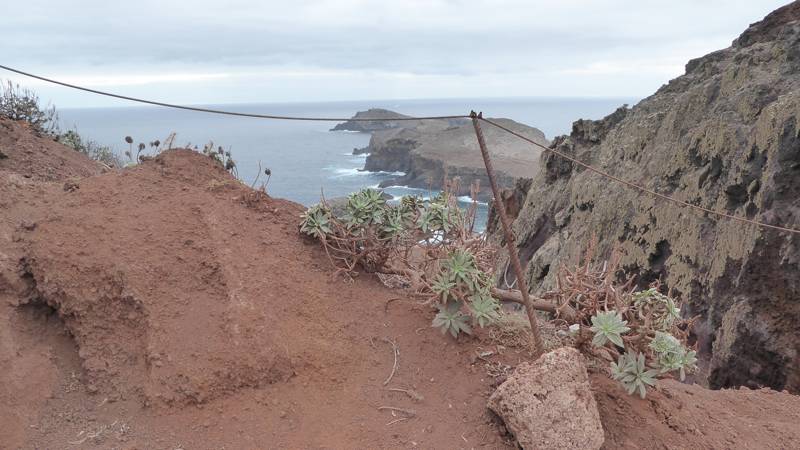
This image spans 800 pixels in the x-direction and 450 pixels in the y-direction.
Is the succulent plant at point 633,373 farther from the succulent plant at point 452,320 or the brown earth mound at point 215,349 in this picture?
the succulent plant at point 452,320

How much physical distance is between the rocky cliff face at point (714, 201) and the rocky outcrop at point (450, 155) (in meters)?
28.2

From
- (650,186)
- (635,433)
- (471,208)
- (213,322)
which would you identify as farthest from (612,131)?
(213,322)

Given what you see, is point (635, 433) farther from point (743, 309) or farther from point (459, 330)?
point (743, 309)

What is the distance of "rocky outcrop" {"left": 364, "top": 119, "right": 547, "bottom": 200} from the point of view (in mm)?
44562

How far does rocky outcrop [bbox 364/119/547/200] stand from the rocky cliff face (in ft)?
92.4

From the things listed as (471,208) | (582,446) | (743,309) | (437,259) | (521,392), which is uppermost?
(471,208)

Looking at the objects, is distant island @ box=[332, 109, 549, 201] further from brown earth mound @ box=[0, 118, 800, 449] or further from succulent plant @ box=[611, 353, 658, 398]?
succulent plant @ box=[611, 353, 658, 398]

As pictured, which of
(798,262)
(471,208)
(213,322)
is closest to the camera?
(213,322)

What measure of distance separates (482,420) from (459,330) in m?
0.69

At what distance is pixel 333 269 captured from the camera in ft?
14.8

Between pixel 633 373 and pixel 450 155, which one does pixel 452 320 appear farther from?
pixel 450 155

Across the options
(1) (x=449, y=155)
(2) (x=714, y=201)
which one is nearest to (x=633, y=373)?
(2) (x=714, y=201)

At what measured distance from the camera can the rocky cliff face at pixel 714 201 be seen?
6.34 m

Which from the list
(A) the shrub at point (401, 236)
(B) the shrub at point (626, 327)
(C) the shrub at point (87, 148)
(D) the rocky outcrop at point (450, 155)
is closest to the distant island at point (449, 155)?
(D) the rocky outcrop at point (450, 155)
